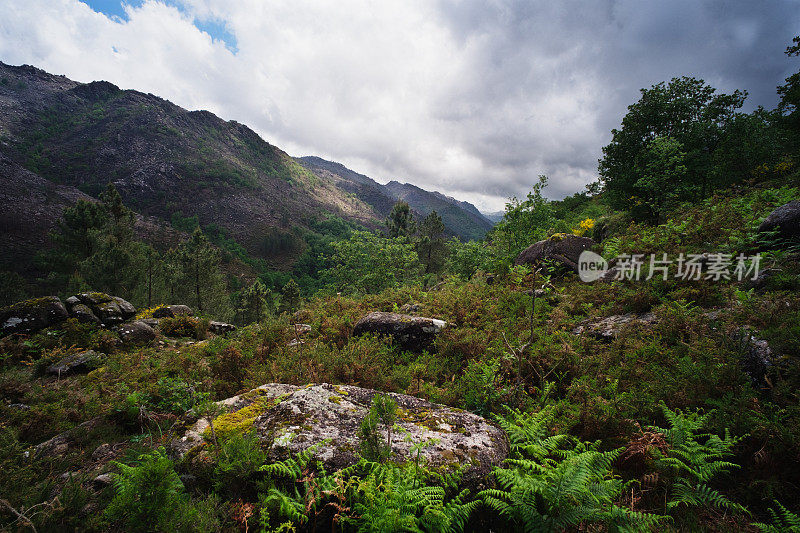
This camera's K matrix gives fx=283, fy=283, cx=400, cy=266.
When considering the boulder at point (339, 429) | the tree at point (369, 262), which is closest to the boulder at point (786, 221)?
the boulder at point (339, 429)

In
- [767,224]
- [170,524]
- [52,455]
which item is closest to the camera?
[170,524]

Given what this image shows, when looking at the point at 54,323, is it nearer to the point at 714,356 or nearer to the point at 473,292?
the point at 473,292

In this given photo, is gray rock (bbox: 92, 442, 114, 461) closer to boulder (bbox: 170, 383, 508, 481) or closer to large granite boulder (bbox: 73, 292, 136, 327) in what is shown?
boulder (bbox: 170, 383, 508, 481)

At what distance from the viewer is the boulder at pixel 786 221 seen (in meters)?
6.27

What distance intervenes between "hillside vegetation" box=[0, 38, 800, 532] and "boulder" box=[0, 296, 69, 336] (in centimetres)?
42

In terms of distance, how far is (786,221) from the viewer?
6410 millimetres

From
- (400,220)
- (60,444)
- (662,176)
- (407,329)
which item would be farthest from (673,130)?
(400,220)

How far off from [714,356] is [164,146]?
181 m

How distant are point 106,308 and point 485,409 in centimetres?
1439

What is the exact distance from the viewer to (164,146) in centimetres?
13250

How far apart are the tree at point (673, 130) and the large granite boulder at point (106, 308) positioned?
23440mm

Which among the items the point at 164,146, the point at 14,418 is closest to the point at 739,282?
the point at 14,418

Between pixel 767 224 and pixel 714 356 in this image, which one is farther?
pixel 767 224

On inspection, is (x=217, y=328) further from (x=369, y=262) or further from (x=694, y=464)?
(x=694, y=464)
